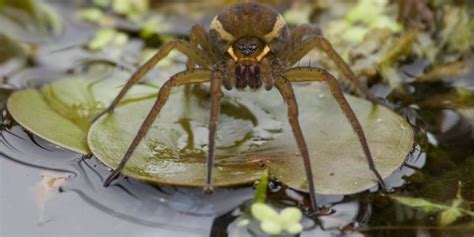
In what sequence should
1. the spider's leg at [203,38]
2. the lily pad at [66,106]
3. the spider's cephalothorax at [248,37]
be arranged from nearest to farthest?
the lily pad at [66,106] → the spider's cephalothorax at [248,37] → the spider's leg at [203,38]

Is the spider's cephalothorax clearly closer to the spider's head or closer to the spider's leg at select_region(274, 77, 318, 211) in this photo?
the spider's head

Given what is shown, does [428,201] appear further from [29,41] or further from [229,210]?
[29,41]

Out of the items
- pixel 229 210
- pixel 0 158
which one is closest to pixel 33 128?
pixel 0 158

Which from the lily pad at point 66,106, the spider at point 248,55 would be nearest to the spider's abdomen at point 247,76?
the spider at point 248,55

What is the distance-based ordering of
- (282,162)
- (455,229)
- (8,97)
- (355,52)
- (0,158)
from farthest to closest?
(355,52) < (8,97) < (0,158) < (282,162) < (455,229)

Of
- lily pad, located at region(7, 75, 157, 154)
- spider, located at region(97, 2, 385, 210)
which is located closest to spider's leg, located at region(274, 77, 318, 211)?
spider, located at region(97, 2, 385, 210)

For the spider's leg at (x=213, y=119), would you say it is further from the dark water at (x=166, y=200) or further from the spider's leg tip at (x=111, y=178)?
the spider's leg tip at (x=111, y=178)

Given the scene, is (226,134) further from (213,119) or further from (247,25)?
(247,25)
